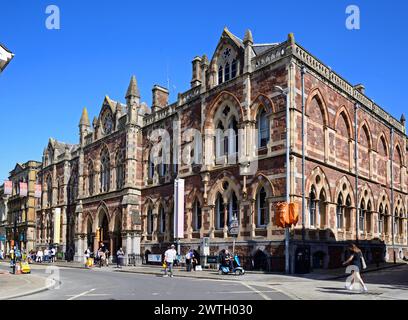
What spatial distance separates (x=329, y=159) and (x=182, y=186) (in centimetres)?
1064

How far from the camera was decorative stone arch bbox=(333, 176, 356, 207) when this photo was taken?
3180cm

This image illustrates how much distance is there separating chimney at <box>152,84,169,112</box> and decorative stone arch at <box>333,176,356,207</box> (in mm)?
18188

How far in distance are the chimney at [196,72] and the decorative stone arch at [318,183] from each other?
13.5 m

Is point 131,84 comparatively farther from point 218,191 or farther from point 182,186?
point 218,191

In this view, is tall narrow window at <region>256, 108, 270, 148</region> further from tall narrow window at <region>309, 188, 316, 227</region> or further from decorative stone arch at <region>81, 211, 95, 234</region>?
decorative stone arch at <region>81, 211, 95, 234</region>

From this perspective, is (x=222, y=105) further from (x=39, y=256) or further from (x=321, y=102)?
(x=39, y=256)

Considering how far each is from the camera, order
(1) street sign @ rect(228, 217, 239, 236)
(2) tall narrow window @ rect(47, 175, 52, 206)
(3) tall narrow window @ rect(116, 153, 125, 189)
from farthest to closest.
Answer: (2) tall narrow window @ rect(47, 175, 52, 206) → (3) tall narrow window @ rect(116, 153, 125, 189) → (1) street sign @ rect(228, 217, 239, 236)

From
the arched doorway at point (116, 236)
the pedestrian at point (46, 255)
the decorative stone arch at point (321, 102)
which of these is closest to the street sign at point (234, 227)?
the decorative stone arch at point (321, 102)

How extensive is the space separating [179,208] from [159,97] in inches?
520

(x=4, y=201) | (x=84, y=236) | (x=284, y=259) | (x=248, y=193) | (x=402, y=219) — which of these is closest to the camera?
(x=284, y=259)

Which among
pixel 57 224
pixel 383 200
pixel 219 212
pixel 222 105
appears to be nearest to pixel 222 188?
pixel 219 212

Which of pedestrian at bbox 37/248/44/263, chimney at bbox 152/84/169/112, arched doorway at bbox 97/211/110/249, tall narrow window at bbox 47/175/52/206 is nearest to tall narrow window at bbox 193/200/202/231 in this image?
chimney at bbox 152/84/169/112
